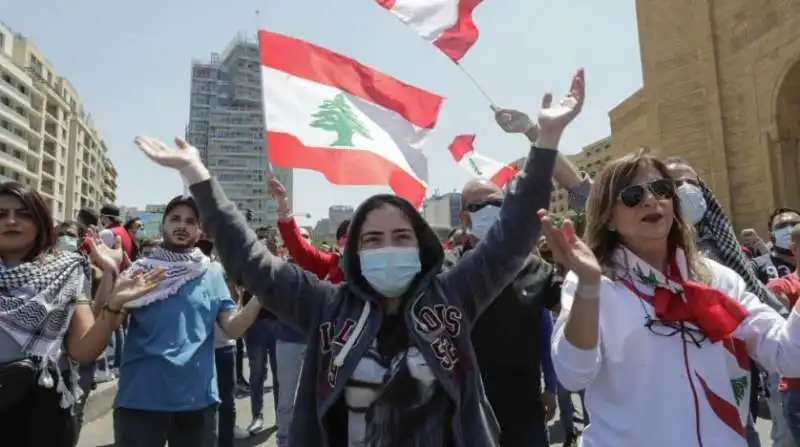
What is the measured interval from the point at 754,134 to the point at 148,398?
1844 centimetres

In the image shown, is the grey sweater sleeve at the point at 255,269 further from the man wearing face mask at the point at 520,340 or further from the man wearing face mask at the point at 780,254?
Result: the man wearing face mask at the point at 780,254

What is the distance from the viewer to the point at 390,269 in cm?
202

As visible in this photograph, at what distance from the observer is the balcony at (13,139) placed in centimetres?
5600

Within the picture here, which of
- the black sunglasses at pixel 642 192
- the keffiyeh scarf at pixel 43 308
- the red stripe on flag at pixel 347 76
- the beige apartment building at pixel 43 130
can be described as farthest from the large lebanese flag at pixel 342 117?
the beige apartment building at pixel 43 130

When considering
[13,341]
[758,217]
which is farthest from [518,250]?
[758,217]

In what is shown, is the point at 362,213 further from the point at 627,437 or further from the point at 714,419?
the point at 714,419

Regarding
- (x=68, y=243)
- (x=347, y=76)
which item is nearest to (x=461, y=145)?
(x=347, y=76)

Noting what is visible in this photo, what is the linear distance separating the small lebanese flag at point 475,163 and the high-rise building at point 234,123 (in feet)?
329

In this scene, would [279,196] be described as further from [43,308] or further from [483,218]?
[43,308]

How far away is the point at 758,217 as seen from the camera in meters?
16.7

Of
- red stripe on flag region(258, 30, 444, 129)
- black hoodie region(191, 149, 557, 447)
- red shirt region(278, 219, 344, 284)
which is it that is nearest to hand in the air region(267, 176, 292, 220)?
red shirt region(278, 219, 344, 284)

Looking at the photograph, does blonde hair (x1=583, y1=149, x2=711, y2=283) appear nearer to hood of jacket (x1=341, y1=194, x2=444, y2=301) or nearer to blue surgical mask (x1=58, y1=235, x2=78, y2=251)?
hood of jacket (x1=341, y1=194, x2=444, y2=301)

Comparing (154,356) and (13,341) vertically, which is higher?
(13,341)

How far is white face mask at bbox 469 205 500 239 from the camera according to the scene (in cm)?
310
